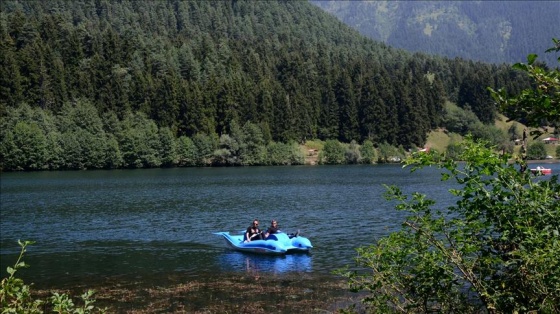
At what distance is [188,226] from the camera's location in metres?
46.7

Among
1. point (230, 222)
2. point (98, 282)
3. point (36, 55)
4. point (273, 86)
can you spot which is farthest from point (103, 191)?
point (273, 86)

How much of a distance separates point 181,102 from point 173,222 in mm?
99575

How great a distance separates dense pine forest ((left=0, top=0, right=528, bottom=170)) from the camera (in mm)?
127188

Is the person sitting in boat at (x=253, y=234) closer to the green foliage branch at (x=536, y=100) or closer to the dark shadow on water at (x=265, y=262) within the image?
the dark shadow on water at (x=265, y=262)

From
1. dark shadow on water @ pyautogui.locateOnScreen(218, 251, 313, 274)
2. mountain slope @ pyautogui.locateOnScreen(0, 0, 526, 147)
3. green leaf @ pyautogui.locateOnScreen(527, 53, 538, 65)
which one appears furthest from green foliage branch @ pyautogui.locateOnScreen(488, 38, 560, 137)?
mountain slope @ pyautogui.locateOnScreen(0, 0, 526, 147)

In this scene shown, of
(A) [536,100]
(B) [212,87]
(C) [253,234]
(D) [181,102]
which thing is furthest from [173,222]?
(B) [212,87]

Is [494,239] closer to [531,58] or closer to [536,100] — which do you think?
[536,100]

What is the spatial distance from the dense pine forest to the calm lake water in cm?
3650

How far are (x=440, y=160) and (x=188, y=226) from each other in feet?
133

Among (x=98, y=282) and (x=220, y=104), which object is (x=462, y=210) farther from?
(x=220, y=104)

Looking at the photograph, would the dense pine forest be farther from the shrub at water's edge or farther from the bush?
the shrub at water's edge

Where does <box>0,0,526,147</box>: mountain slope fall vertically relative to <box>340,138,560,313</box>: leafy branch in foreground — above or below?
above

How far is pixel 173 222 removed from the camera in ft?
161

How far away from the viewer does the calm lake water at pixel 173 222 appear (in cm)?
3188
